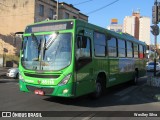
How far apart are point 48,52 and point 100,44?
114 inches

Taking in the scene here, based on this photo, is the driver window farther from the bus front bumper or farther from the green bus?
the bus front bumper

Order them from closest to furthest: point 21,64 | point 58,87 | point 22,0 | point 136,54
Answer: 1. point 58,87
2. point 21,64
3. point 136,54
4. point 22,0

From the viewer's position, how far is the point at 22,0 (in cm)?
5000

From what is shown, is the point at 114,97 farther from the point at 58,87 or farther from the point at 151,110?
the point at 58,87

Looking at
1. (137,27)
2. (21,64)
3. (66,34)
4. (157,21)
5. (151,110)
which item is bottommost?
(151,110)

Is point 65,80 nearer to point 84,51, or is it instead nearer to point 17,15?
point 84,51

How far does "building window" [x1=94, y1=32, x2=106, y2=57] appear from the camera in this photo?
11712 mm

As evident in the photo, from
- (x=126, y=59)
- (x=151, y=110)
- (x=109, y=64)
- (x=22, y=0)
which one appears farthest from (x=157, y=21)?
(x=22, y=0)

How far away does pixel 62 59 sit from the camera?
983cm

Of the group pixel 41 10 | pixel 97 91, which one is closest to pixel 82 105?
pixel 97 91

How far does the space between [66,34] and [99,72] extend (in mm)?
2672

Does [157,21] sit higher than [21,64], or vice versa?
[157,21]

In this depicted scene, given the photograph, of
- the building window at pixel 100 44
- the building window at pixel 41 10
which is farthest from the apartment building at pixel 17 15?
the building window at pixel 100 44

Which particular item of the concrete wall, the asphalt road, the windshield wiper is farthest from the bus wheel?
the concrete wall
